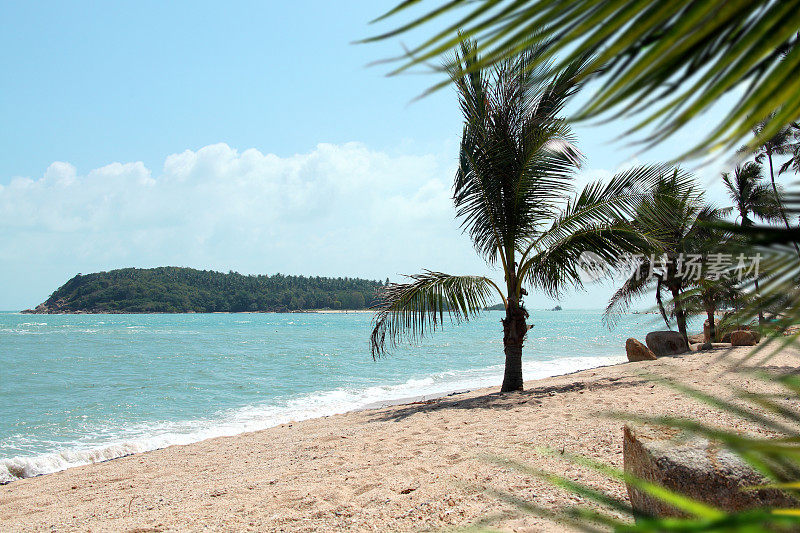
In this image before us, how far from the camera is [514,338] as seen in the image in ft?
28.2

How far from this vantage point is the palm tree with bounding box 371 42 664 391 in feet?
25.0

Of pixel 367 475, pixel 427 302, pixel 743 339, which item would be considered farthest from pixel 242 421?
pixel 743 339

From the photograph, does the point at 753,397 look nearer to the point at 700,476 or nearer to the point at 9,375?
the point at 700,476

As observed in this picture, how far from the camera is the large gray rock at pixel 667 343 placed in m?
15.6

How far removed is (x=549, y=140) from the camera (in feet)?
25.4

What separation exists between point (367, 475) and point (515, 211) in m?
5.12

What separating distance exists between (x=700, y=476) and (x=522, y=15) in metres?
2.45

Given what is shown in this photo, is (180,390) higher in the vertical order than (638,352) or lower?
lower

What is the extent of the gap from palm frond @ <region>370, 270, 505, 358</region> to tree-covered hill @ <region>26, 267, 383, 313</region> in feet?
298

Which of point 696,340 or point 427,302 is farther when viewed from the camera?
point 696,340

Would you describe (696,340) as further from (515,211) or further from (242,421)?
(242,421)

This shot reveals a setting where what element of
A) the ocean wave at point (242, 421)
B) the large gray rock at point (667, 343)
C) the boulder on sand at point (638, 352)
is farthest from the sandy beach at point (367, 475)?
the large gray rock at point (667, 343)

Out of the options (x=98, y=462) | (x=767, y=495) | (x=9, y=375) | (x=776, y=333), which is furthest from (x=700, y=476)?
(x=9, y=375)

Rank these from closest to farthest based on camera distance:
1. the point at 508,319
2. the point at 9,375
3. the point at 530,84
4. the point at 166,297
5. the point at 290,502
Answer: the point at 530,84, the point at 290,502, the point at 508,319, the point at 9,375, the point at 166,297
